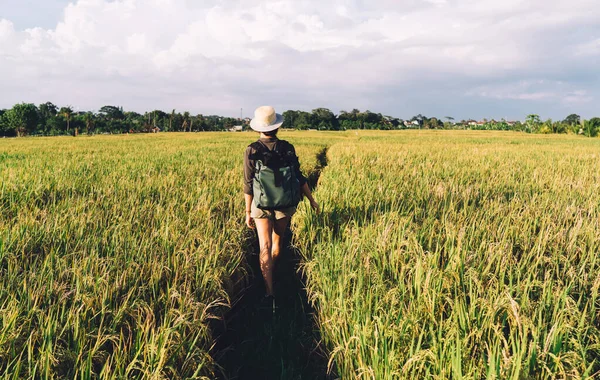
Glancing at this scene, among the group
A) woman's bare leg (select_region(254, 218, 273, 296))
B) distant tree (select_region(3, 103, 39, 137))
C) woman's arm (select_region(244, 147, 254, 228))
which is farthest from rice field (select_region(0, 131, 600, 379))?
distant tree (select_region(3, 103, 39, 137))

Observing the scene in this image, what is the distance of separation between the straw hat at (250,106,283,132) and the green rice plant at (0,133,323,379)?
3.69ft

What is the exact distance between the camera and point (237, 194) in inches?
207

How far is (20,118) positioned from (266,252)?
266ft

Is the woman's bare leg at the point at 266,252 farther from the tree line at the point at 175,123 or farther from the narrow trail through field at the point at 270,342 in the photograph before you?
the tree line at the point at 175,123

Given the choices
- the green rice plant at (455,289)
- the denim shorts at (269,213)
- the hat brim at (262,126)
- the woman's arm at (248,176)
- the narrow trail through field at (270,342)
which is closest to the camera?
the green rice plant at (455,289)

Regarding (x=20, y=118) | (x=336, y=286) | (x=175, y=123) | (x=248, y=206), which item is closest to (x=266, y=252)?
(x=248, y=206)

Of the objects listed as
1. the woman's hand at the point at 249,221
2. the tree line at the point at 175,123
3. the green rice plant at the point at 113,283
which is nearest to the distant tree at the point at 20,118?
the tree line at the point at 175,123

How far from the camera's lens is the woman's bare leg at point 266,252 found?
3.24 metres

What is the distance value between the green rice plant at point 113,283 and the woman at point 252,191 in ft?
0.93

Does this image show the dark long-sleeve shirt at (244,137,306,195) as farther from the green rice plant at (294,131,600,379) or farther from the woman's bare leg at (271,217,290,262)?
the green rice plant at (294,131,600,379)

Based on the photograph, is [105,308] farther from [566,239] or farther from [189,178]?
[189,178]

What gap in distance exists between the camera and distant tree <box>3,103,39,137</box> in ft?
207

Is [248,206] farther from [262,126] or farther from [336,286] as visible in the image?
[336,286]

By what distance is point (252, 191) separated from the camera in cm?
332
